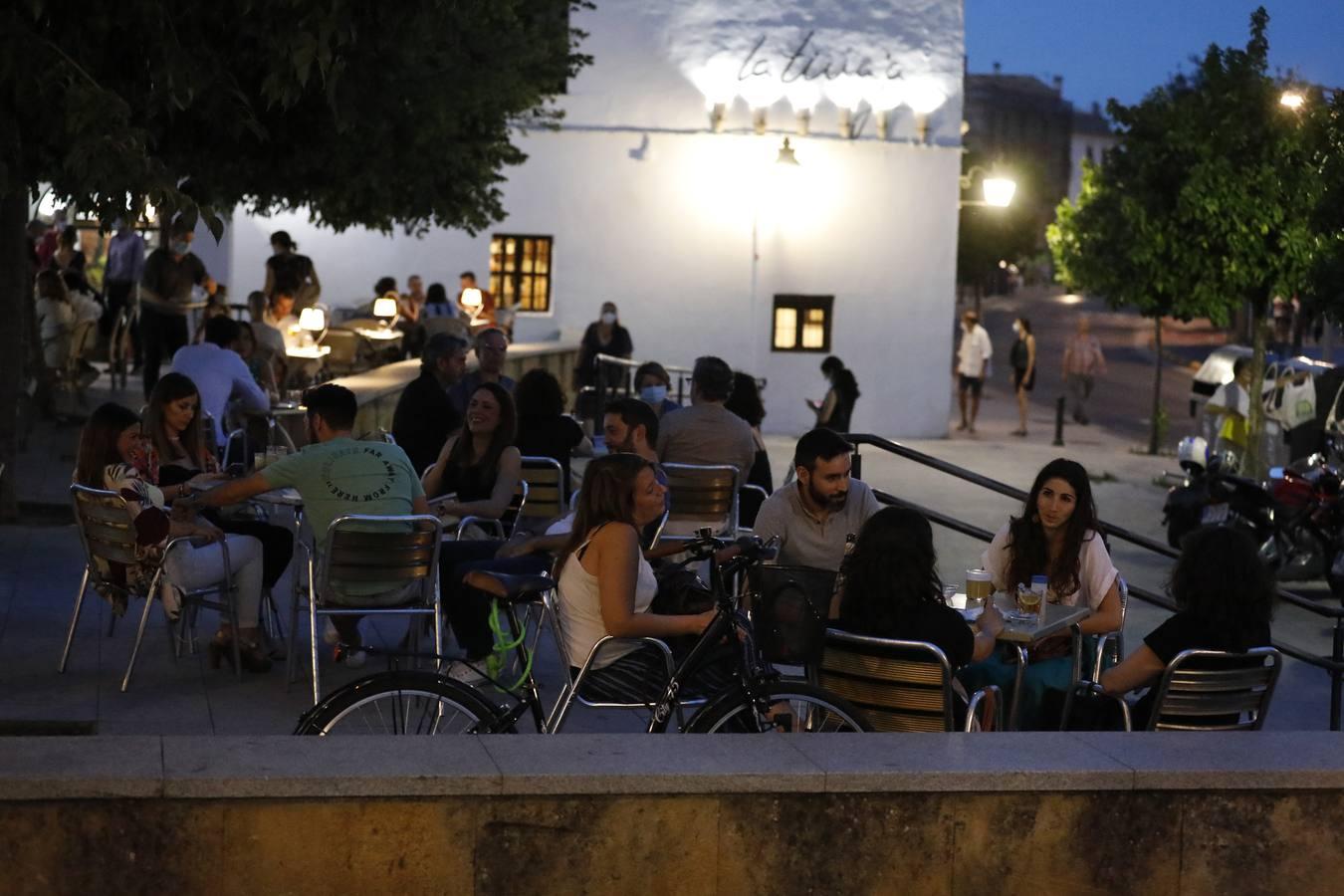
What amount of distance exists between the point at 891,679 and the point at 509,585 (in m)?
1.25

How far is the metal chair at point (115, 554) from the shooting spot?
831cm

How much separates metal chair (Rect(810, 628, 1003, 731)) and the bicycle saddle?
0.96 m

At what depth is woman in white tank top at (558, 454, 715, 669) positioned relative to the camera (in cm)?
659

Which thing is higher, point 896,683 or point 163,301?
point 163,301

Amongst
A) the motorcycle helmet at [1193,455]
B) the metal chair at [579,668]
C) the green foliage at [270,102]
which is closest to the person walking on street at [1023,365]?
the green foliage at [270,102]

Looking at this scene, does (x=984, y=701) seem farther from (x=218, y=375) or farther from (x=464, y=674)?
(x=218, y=375)

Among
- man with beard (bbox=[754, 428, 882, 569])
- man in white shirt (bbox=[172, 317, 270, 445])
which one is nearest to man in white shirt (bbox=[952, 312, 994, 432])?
man in white shirt (bbox=[172, 317, 270, 445])

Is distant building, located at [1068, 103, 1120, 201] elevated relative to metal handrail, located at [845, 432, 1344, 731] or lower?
elevated

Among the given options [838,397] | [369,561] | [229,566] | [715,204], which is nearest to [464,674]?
[369,561]

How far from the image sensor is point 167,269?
18.2 m

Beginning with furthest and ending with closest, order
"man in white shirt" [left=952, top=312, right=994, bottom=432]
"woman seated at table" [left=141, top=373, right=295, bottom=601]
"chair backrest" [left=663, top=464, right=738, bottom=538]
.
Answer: "man in white shirt" [left=952, top=312, right=994, bottom=432] < "chair backrest" [left=663, top=464, right=738, bottom=538] < "woman seated at table" [left=141, top=373, right=295, bottom=601]

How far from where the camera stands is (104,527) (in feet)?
27.7

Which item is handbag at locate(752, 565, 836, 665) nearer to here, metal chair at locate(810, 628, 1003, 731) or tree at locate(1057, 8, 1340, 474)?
metal chair at locate(810, 628, 1003, 731)

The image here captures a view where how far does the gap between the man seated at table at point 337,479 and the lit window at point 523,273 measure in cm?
1977
